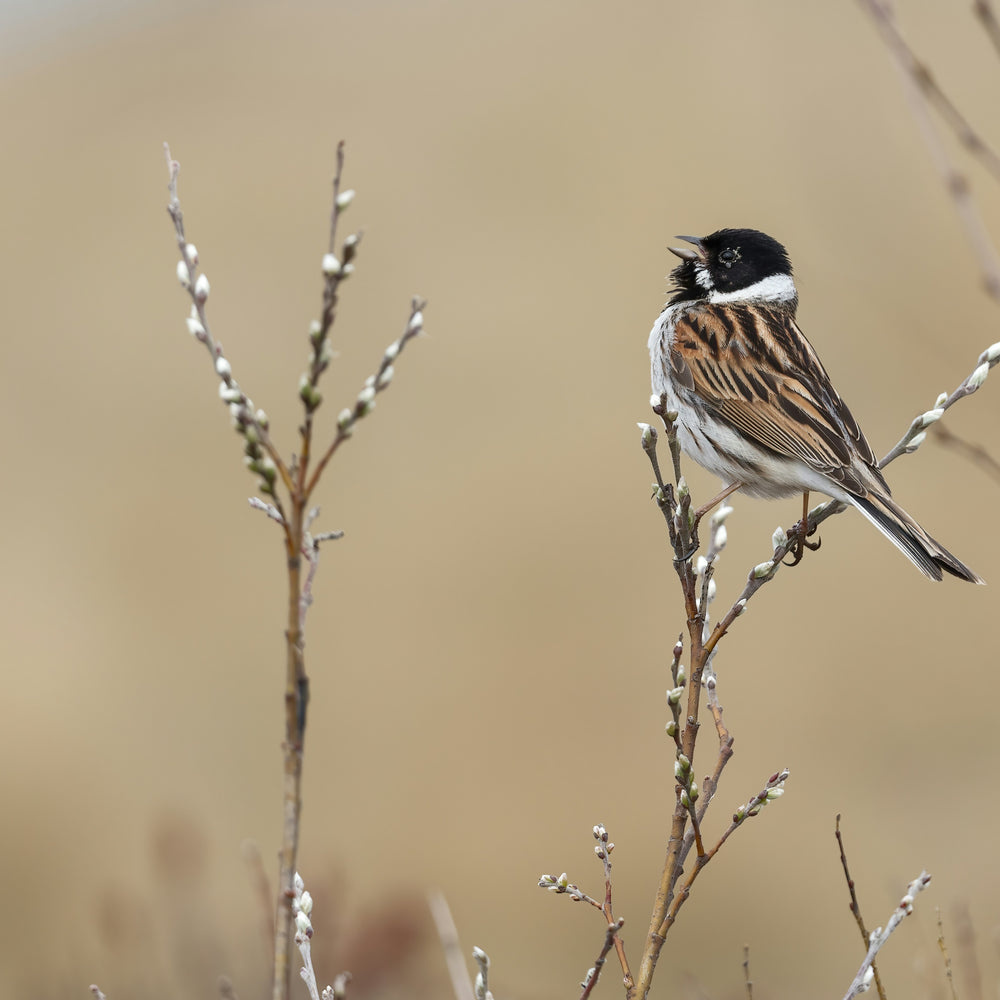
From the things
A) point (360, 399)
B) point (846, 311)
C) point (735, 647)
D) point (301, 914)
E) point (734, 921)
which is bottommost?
point (734, 921)

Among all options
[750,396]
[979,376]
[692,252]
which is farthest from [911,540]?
[692,252]

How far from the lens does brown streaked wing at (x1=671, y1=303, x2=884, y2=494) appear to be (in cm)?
509

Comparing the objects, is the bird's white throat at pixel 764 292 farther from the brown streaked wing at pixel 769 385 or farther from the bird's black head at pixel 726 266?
the brown streaked wing at pixel 769 385

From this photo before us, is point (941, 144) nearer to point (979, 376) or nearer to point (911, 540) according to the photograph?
point (979, 376)

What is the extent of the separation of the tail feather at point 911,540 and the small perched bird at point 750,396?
13 millimetres

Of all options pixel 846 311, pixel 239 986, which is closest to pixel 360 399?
pixel 239 986

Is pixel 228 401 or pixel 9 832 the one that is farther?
pixel 9 832

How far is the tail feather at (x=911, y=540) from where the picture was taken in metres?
4.19

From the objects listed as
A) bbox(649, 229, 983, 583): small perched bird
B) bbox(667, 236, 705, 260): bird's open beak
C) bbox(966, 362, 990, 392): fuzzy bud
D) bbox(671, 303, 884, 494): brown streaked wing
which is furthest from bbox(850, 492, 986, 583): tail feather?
bbox(667, 236, 705, 260): bird's open beak

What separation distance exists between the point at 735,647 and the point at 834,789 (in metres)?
Answer: 2.89

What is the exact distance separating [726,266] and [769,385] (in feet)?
3.17

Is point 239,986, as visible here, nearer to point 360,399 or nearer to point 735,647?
point 360,399

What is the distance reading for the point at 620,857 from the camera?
515 inches

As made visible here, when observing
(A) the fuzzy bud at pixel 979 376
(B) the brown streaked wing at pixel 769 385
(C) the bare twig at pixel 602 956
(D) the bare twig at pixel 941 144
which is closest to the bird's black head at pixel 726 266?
(B) the brown streaked wing at pixel 769 385
